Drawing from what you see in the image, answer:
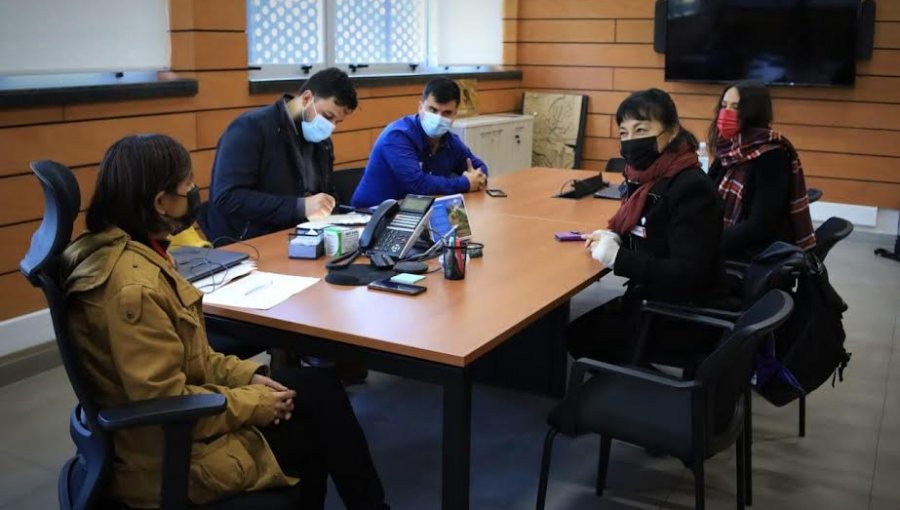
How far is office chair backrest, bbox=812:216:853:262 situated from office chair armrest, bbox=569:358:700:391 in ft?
3.93

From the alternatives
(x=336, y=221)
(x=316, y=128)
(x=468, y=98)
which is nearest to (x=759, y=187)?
(x=336, y=221)

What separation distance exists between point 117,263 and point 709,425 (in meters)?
1.39

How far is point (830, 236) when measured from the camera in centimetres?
303

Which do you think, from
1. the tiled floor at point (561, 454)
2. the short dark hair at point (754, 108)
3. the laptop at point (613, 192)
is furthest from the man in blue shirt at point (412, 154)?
the short dark hair at point (754, 108)

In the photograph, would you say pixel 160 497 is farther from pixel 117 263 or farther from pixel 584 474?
pixel 584 474

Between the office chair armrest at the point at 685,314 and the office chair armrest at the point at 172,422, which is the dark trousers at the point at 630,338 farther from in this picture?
the office chair armrest at the point at 172,422

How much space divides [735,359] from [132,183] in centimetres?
140

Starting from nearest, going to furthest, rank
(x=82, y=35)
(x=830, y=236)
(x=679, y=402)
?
(x=679, y=402) < (x=830, y=236) < (x=82, y=35)

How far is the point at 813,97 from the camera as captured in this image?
6.38 meters

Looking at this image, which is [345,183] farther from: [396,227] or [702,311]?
[702,311]

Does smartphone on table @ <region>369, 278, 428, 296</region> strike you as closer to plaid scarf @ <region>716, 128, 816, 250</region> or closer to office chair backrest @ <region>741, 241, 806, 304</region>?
office chair backrest @ <region>741, 241, 806, 304</region>

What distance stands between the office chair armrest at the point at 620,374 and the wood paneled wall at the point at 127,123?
2354 mm

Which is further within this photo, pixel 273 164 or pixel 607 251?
pixel 273 164

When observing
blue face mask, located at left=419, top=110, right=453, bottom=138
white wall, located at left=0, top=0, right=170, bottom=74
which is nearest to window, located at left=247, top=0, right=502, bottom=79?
white wall, located at left=0, top=0, right=170, bottom=74
